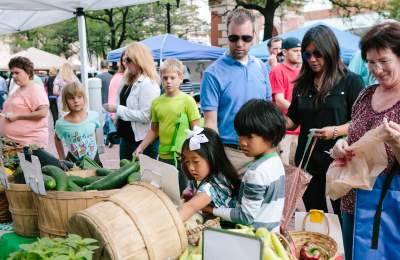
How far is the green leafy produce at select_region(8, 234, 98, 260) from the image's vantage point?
1.64 meters

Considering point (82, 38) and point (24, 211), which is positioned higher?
point (82, 38)

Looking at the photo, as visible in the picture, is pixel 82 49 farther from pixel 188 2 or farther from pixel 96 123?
pixel 188 2

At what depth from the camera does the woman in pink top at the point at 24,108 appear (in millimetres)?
4801

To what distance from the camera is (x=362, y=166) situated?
226cm

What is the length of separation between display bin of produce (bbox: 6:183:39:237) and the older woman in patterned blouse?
165cm

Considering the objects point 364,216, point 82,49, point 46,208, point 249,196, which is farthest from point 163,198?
point 82,49

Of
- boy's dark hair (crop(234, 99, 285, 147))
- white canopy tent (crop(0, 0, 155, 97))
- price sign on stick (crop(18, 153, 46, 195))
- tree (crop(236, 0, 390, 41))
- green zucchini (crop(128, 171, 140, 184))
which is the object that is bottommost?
green zucchini (crop(128, 171, 140, 184))

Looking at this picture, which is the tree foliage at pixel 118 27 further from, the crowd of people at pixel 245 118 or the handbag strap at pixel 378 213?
the handbag strap at pixel 378 213

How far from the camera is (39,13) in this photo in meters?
7.75

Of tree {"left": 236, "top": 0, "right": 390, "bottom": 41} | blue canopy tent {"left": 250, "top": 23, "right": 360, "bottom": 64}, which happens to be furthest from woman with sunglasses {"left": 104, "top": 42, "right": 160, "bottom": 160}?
tree {"left": 236, "top": 0, "right": 390, "bottom": 41}

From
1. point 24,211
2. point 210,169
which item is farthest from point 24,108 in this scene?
point 210,169

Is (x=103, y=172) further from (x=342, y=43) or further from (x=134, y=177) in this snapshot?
(x=342, y=43)

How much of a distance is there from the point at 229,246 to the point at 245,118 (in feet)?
2.60

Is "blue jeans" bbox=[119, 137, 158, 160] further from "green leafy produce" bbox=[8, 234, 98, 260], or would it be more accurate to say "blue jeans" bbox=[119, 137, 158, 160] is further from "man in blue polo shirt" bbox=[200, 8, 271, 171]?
"green leafy produce" bbox=[8, 234, 98, 260]
